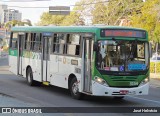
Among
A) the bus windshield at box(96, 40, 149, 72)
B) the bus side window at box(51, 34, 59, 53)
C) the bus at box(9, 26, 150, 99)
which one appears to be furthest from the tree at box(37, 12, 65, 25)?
the bus windshield at box(96, 40, 149, 72)

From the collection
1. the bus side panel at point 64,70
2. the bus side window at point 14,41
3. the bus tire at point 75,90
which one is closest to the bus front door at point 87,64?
the bus side panel at point 64,70

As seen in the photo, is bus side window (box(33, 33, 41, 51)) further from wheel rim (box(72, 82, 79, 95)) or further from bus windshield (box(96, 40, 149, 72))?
bus windshield (box(96, 40, 149, 72))

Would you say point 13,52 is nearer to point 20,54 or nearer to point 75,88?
point 20,54

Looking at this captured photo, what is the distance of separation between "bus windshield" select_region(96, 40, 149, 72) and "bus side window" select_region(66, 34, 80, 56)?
4.69 ft

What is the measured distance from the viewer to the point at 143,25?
41.8m

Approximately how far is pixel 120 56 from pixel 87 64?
1252 mm

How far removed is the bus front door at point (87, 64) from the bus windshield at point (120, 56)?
2.02ft

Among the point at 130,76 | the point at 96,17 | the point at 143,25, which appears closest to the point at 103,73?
the point at 130,76

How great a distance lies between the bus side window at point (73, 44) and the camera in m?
15.6

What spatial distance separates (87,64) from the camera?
1485 centimetres

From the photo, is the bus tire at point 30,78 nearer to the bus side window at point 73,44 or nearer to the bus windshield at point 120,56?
the bus side window at point 73,44

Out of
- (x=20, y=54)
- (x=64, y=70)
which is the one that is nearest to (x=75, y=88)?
(x=64, y=70)

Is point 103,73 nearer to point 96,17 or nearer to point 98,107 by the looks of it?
point 98,107

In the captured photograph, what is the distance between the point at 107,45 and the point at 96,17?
43997 millimetres
